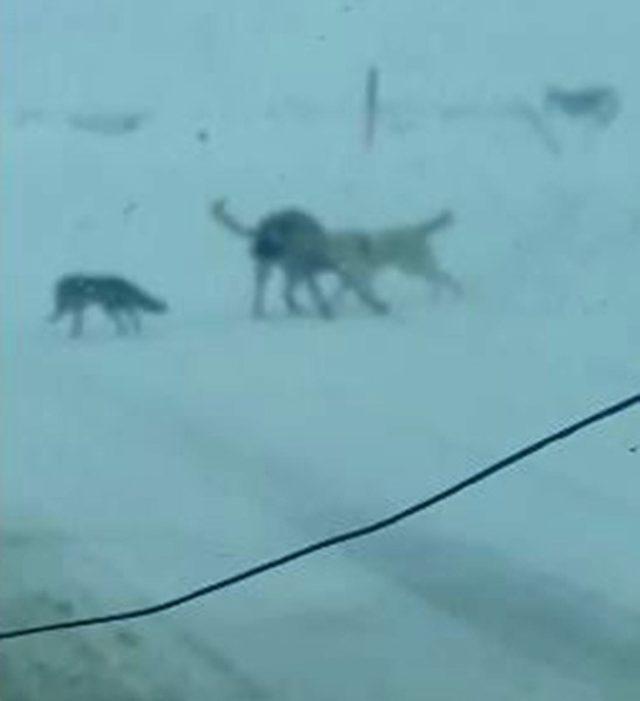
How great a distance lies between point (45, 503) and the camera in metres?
2.05

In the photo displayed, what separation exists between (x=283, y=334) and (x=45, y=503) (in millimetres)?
330

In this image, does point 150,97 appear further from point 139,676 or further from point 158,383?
point 139,676

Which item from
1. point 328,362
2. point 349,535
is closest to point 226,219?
point 328,362

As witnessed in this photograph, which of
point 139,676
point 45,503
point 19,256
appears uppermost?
point 19,256

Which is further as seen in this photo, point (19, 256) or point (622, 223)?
point (19, 256)

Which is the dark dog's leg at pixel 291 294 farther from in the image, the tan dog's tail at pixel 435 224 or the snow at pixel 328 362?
the tan dog's tail at pixel 435 224

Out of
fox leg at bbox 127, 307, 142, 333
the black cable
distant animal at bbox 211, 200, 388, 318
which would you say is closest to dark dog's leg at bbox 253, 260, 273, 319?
distant animal at bbox 211, 200, 388, 318

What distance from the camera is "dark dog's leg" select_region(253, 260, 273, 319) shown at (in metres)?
1.95

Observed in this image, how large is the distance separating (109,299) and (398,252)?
309 millimetres

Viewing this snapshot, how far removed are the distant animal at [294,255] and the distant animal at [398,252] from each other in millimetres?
11

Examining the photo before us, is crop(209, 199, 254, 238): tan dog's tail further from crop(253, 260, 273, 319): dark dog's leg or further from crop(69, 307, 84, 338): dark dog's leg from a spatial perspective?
crop(69, 307, 84, 338): dark dog's leg

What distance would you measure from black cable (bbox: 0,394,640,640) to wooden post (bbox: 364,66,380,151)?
0.34 metres

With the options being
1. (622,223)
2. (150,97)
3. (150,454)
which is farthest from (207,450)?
(622,223)

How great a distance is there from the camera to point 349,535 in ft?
6.40
